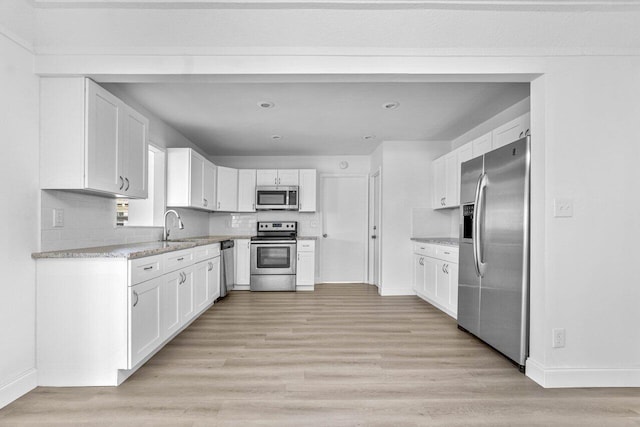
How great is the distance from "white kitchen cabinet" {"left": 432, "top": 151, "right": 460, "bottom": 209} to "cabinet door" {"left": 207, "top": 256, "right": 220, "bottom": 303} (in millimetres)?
3144

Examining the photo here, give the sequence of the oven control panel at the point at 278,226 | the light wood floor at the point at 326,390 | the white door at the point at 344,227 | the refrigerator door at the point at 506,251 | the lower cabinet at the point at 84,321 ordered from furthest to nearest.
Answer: the white door at the point at 344,227 < the oven control panel at the point at 278,226 < the refrigerator door at the point at 506,251 < the lower cabinet at the point at 84,321 < the light wood floor at the point at 326,390

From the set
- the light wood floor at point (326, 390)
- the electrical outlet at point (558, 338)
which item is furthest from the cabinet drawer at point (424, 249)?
the electrical outlet at point (558, 338)

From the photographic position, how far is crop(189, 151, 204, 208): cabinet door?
4.41m

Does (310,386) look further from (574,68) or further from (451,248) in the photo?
(574,68)

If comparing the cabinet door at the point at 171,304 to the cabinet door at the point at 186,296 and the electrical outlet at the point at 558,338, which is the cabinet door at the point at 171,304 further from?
the electrical outlet at the point at 558,338

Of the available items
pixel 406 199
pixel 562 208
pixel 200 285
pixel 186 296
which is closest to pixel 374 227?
pixel 406 199

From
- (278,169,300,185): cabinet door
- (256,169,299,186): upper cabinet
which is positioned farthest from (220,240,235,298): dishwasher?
(278,169,300,185): cabinet door

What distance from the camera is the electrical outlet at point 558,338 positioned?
2.30 metres

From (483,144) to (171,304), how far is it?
3.47m

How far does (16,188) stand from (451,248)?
373 cm

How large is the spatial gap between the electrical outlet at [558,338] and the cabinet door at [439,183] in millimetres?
2576

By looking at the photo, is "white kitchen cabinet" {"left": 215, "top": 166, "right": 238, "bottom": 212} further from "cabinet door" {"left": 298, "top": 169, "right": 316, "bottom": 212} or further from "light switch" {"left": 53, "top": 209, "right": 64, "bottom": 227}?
"light switch" {"left": 53, "top": 209, "right": 64, "bottom": 227}

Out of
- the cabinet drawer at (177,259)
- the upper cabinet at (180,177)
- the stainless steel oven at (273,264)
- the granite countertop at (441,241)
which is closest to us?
the cabinet drawer at (177,259)

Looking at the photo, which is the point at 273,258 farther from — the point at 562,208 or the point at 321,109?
the point at 562,208
